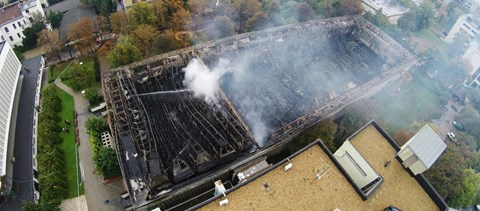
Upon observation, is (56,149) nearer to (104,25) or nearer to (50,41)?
(50,41)

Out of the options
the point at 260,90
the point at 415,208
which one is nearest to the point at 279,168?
the point at 415,208

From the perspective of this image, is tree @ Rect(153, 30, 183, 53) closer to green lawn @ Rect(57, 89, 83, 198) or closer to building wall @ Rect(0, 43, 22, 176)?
green lawn @ Rect(57, 89, 83, 198)

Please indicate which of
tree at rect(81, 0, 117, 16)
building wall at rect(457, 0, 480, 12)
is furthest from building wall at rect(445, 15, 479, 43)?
tree at rect(81, 0, 117, 16)

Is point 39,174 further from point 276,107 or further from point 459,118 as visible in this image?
point 459,118

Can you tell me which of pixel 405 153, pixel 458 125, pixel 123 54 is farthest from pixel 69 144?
pixel 458 125

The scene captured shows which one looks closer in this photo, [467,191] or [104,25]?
[467,191]

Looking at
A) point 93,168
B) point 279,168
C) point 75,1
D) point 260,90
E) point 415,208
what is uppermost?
point 75,1

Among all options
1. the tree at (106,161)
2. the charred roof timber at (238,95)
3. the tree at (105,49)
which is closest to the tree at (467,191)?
the charred roof timber at (238,95)
